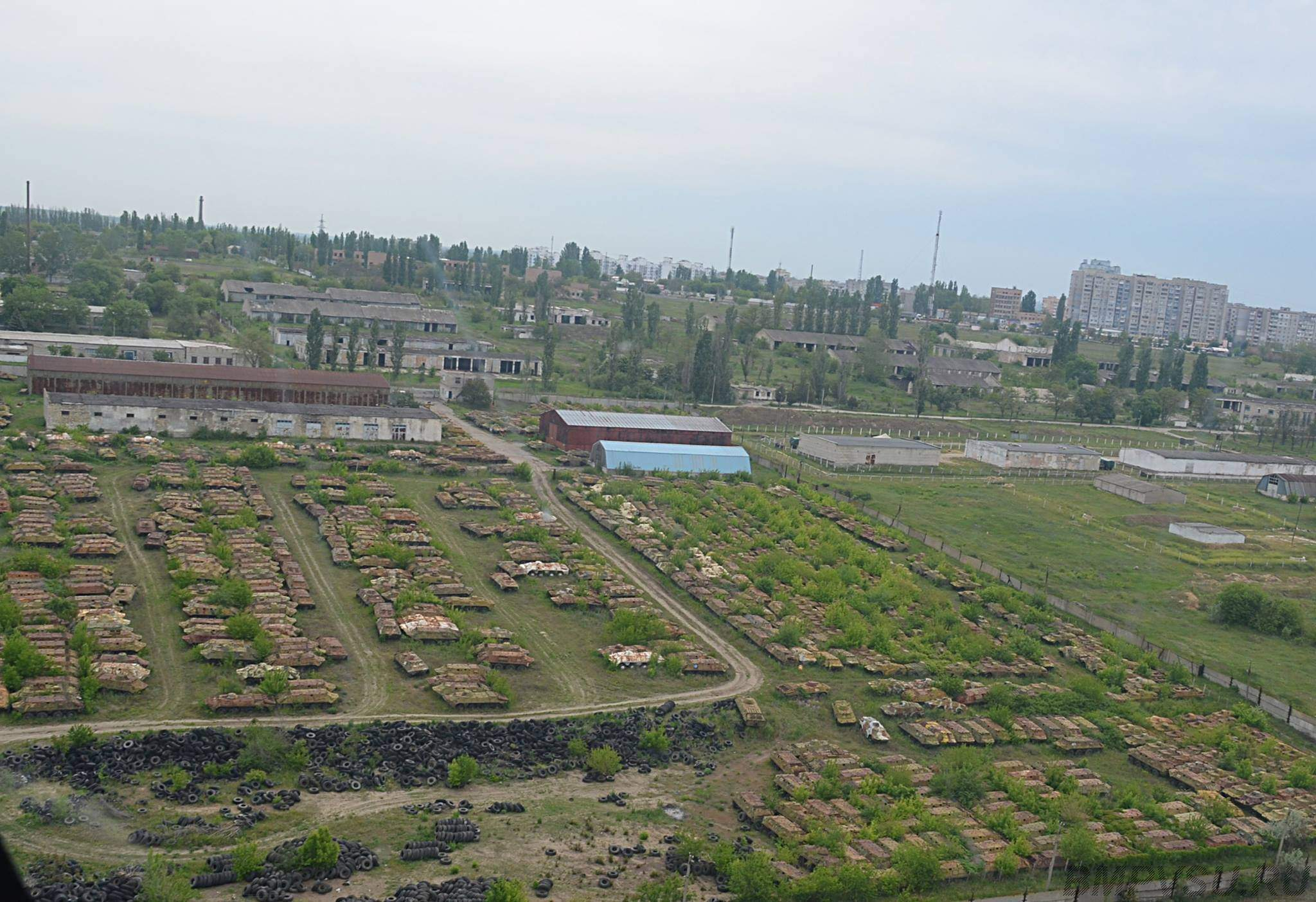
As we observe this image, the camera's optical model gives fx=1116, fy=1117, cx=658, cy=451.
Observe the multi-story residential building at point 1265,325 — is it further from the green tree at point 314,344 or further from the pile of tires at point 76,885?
the pile of tires at point 76,885

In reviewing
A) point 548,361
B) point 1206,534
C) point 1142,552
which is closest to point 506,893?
point 1142,552

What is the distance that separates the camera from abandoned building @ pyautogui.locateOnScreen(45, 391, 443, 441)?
21.0 metres

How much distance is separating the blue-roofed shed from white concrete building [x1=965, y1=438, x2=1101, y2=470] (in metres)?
7.54

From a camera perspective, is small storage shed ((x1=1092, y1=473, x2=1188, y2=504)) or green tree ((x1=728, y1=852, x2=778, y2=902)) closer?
green tree ((x1=728, y1=852, x2=778, y2=902))

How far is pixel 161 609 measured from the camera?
1280 centimetres

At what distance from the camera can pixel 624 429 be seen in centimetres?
2489

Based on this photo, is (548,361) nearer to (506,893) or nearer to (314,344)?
(314,344)

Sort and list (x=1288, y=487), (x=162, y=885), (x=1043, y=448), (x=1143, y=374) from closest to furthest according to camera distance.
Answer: (x=162, y=885), (x=1288, y=487), (x=1043, y=448), (x=1143, y=374)

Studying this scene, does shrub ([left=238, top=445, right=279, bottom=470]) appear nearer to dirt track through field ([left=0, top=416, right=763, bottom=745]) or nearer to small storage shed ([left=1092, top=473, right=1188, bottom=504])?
dirt track through field ([left=0, top=416, right=763, bottom=745])

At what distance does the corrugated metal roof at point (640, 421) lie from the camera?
81.7 feet

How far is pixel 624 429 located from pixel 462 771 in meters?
15.6

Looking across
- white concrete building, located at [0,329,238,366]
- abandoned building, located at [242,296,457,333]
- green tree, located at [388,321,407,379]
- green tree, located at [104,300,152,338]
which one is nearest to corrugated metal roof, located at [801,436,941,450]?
green tree, located at [388,321,407,379]

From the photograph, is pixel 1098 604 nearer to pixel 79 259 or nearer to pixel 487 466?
pixel 487 466

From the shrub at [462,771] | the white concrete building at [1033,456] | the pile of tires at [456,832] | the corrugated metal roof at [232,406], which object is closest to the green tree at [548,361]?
the corrugated metal roof at [232,406]
